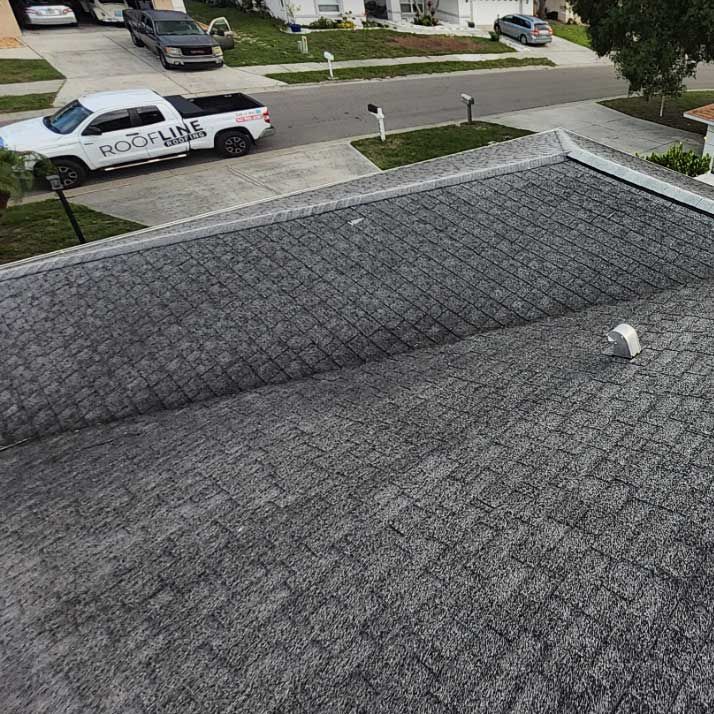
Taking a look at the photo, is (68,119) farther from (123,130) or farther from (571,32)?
(571,32)

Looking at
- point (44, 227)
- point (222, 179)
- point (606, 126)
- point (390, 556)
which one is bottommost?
point (606, 126)

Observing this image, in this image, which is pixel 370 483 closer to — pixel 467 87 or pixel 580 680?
pixel 580 680

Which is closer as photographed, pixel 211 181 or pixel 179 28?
pixel 211 181

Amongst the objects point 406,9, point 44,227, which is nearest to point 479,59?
point 406,9

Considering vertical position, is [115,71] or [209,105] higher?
[115,71]

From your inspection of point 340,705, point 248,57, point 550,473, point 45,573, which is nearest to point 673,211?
point 550,473

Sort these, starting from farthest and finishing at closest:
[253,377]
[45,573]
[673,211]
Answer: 1. [673,211]
2. [253,377]
3. [45,573]

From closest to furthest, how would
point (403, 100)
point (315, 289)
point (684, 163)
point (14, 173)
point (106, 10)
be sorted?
1. point (315, 289)
2. point (14, 173)
3. point (684, 163)
4. point (403, 100)
5. point (106, 10)

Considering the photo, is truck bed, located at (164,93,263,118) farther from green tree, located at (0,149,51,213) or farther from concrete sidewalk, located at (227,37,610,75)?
concrete sidewalk, located at (227,37,610,75)
